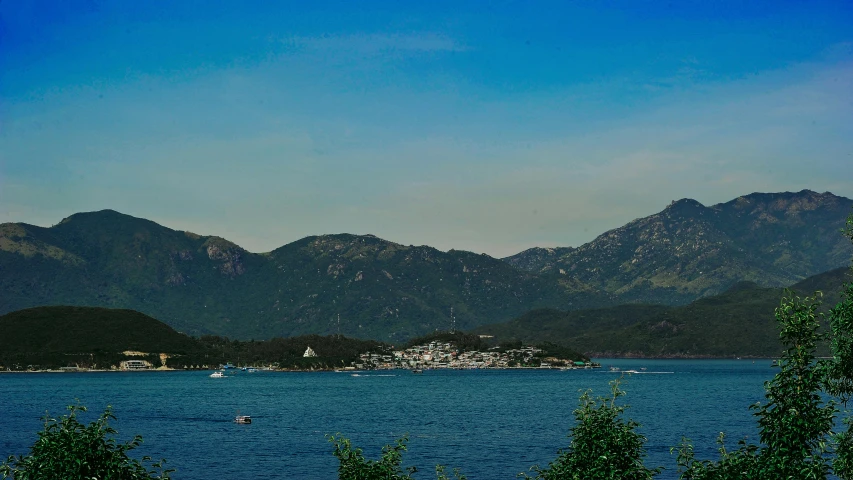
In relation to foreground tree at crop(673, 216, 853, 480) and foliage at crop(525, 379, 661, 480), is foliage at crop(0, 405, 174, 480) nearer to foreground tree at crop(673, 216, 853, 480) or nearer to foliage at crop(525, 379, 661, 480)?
foliage at crop(525, 379, 661, 480)

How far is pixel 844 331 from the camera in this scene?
43.6m

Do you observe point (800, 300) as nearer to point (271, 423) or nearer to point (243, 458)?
point (243, 458)

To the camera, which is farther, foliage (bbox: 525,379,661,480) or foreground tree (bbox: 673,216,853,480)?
foliage (bbox: 525,379,661,480)

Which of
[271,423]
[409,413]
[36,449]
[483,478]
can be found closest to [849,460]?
[36,449]

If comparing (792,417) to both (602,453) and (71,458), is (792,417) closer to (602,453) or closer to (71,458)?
(602,453)

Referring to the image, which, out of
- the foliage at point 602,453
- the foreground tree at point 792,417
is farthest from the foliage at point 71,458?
the foreground tree at point 792,417

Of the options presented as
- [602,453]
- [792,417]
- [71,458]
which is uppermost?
[792,417]

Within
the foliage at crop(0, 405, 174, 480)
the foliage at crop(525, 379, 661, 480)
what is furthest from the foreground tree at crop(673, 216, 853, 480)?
the foliage at crop(0, 405, 174, 480)

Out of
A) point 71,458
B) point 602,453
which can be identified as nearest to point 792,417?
point 602,453

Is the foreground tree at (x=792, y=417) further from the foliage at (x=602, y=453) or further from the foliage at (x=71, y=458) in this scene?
the foliage at (x=71, y=458)

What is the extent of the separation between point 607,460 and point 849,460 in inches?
521

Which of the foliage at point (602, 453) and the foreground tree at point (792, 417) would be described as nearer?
the foreground tree at point (792, 417)

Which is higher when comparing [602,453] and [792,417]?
[792,417]

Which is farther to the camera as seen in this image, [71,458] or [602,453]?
[602,453]
